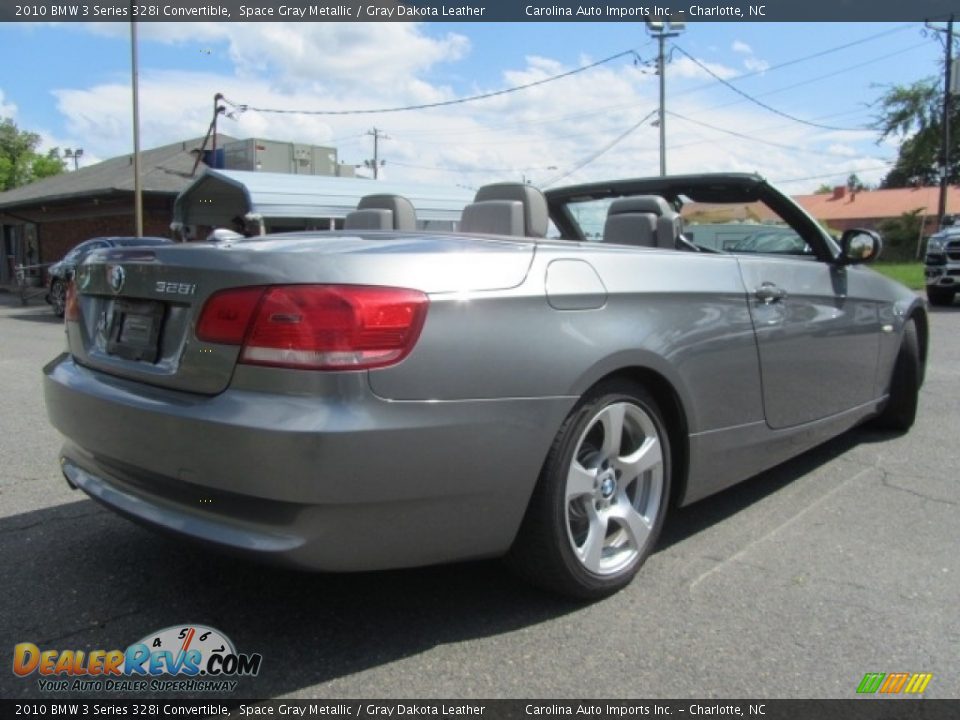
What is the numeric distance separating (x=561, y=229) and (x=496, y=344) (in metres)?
3.10

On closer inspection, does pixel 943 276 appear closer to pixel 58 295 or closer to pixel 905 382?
pixel 905 382

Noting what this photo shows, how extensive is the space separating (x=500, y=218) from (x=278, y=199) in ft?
44.9

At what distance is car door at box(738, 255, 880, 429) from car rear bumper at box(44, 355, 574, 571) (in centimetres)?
143

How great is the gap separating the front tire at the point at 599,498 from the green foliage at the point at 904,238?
41227mm

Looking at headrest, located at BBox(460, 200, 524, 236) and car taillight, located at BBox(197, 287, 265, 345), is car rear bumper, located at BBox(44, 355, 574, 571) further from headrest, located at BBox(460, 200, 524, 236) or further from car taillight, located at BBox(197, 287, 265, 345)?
headrest, located at BBox(460, 200, 524, 236)

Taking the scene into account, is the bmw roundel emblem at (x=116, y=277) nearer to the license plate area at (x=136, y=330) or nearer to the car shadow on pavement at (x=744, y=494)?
the license plate area at (x=136, y=330)

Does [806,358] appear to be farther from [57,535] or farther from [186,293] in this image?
[57,535]

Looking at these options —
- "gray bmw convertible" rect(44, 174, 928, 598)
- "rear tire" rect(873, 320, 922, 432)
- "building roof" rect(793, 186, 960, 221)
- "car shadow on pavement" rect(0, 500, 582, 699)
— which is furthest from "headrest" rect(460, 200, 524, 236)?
"building roof" rect(793, 186, 960, 221)

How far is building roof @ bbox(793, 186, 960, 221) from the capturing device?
6050 cm

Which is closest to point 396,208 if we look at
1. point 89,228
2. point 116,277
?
point 116,277

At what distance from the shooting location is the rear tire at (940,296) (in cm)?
1570

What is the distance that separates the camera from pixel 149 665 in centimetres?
244

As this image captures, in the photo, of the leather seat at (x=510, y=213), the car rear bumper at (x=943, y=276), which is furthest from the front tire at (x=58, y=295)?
the car rear bumper at (x=943, y=276)

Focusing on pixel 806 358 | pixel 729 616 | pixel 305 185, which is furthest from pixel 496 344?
pixel 305 185
